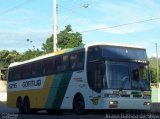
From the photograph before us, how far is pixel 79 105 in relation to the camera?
23.2 m

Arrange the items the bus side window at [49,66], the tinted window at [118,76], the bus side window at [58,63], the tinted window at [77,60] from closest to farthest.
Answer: the tinted window at [118,76] → the tinted window at [77,60] → the bus side window at [58,63] → the bus side window at [49,66]

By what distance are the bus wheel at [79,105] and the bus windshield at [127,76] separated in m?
2.36

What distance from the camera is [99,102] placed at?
21.4m

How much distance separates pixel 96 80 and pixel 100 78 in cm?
36

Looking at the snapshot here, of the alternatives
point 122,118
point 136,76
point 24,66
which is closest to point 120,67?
point 136,76

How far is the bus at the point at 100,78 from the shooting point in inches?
836

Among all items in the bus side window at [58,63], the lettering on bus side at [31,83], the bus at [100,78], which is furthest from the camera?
the lettering on bus side at [31,83]

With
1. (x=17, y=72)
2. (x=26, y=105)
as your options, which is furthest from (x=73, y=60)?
(x=17, y=72)

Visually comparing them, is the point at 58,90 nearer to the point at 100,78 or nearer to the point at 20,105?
the point at 100,78

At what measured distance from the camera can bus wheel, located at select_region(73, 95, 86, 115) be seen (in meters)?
22.8

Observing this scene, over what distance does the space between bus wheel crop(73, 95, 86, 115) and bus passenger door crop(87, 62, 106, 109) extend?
44.0 inches

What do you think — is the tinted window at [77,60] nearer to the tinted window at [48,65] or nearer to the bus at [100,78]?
the bus at [100,78]

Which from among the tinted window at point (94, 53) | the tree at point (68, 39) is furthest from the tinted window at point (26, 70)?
the tree at point (68, 39)

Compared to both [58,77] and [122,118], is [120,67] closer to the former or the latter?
[122,118]
